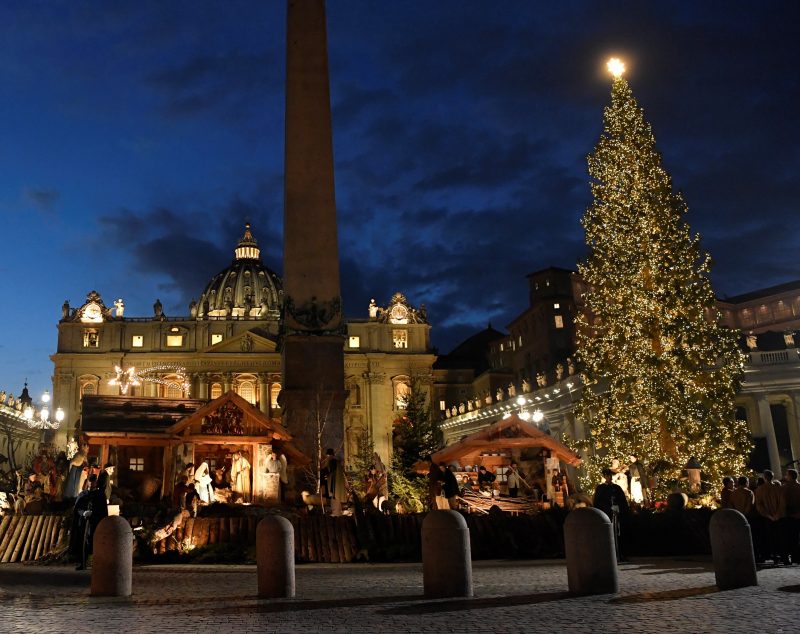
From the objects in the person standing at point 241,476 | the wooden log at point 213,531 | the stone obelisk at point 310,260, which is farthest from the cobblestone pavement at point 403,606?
the stone obelisk at point 310,260

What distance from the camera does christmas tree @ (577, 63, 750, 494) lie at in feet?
75.7

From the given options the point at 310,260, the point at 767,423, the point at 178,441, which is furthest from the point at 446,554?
the point at 767,423

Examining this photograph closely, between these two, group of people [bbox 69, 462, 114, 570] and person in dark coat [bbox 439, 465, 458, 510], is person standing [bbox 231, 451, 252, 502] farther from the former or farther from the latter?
group of people [bbox 69, 462, 114, 570]

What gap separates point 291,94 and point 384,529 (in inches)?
474

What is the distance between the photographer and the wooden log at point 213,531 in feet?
52.6

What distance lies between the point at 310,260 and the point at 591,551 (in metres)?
13.6

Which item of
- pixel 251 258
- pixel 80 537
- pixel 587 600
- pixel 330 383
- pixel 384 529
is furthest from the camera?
pixel 251 258

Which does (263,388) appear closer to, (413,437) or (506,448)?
(413,437)

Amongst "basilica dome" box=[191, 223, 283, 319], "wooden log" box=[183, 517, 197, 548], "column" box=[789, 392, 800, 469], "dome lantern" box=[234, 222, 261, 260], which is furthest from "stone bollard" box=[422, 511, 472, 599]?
"dome lantern" box=[234, 222, 261, 260]

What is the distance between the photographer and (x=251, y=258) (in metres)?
125

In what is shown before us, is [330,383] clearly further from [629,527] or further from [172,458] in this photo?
[629,527]

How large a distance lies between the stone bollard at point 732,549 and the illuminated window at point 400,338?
8632 centimetres

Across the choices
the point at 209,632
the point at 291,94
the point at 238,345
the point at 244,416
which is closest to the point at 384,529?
the point at 244,416

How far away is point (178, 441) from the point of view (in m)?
20.9
